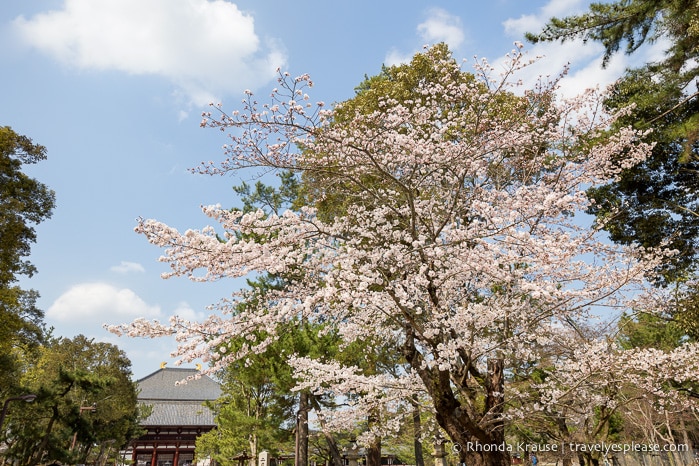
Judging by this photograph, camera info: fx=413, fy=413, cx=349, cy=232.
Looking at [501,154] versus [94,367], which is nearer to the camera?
[501,154]

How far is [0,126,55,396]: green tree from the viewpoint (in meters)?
12.5

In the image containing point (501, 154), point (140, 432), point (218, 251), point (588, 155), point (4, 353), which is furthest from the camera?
point (140, 432)

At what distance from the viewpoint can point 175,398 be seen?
43.0 metres

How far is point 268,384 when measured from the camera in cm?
1381

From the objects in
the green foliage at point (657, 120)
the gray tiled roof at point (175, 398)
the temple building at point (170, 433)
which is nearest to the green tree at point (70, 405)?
the temple building at point (170, 433)

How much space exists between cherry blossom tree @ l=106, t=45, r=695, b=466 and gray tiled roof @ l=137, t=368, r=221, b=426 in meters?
32.8

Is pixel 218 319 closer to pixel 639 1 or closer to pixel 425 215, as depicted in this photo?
pixel 425 215

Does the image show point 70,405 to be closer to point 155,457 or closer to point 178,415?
point 155,457

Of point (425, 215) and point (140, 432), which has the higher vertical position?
point (425, 215)

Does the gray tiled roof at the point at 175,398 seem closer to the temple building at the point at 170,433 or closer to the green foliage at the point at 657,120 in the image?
the temple building at the point at 170,433

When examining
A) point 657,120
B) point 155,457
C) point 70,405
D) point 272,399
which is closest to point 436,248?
point 657,120

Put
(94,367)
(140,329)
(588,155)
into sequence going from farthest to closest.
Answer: (94,367) → (588,155) → (140,329)

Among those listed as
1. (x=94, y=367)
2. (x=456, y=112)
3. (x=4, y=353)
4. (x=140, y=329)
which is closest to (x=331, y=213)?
(x=456, y=112)

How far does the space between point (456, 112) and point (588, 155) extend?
2.82 m
